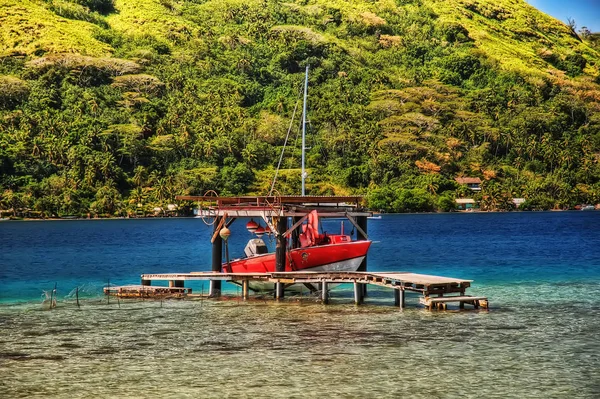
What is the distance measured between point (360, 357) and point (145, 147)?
17454 centimetres

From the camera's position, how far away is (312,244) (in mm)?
40250

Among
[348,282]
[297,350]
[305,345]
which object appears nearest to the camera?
[297,350]

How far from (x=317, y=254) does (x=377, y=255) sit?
40904 millimetres

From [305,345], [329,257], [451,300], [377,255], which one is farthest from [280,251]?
[377,255]

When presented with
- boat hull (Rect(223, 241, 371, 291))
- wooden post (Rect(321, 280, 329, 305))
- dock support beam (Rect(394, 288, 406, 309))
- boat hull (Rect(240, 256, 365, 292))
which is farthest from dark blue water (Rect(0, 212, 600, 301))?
dock support beam (Rect(394, 288, 406, 309))

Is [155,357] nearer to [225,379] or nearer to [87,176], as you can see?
[225,379]

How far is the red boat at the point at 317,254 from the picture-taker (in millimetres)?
39219

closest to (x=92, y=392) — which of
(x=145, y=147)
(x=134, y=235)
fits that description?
(x=134, y=235)

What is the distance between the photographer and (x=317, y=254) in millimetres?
39531

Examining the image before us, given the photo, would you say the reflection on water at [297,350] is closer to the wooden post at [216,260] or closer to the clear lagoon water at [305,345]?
the clear lagoon water at [305,345]

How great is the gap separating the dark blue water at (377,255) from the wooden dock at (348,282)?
12.7ft

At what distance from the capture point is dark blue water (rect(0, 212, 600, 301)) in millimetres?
55875

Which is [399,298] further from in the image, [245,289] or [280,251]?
[245,289]

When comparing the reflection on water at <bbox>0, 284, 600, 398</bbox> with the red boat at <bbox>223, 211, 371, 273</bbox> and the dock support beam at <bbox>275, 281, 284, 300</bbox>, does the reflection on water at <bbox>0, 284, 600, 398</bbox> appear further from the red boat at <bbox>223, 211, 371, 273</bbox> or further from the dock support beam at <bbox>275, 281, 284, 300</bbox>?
the red boat at <bbox>223, 211, 371, 273</bbox>
